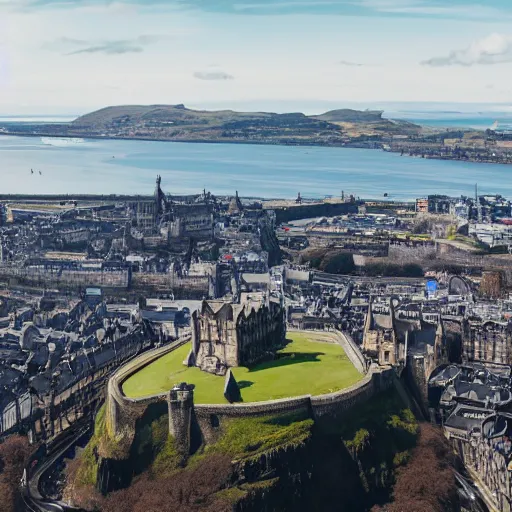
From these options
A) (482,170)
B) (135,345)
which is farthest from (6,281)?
(482,170)

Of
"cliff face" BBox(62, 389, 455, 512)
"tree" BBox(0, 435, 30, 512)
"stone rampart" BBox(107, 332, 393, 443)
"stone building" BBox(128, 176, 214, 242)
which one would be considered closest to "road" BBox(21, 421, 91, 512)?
"tree" BBox(0, 435, 30, 512)

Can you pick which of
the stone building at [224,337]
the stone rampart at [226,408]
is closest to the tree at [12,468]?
the stone rampart at [226,408]

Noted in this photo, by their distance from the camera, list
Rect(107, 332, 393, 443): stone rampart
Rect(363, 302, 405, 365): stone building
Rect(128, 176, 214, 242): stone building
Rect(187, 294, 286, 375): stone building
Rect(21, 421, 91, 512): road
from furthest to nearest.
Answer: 1. Rect(128, 176, 214, 242): stone building
2. Rect(363, 302, 405, 365): stone building
3. Rect(187, 294, 286, 375): stone building
4. Rect(107, 332, 393, 443): stone rampart
5. Rect(21, 421, 91, 512): road

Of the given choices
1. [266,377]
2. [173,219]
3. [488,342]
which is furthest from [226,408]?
[173,219]

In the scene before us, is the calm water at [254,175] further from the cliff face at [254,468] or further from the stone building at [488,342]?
the cliff face at [254,468]

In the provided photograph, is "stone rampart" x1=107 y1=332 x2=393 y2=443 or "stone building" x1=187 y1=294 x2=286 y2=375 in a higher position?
"stone building" x1=187 y1=294 x2=286 y2=375

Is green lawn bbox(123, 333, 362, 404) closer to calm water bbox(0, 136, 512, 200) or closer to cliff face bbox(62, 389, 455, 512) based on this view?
cliff face bbox(62, 389, 455, 512)
